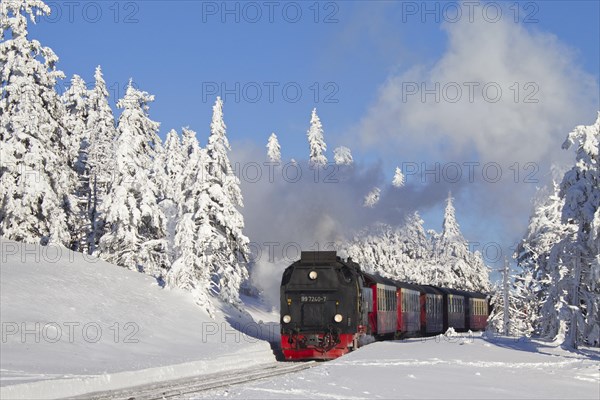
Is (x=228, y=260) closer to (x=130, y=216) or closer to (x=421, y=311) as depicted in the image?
(x=130, y=216)

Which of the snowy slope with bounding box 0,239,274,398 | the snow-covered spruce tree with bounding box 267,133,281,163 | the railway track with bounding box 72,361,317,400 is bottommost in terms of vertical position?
the railway track with bounding box 72,361,317,400

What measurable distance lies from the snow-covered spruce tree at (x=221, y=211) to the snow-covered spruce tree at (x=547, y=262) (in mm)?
17429

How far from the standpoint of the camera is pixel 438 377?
67.1 ft

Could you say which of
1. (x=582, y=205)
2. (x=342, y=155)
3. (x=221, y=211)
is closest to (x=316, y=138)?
(x=342, y=155)

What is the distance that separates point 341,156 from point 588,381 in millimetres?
62449

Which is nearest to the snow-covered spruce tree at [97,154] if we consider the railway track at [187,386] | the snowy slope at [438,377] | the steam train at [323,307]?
the steam train at [323,307]

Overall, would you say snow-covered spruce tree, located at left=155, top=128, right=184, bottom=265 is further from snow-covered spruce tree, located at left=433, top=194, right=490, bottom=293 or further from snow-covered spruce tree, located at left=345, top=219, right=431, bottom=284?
snow-covered spruce tree, located at left=433, top=194, right=490, bottom=293

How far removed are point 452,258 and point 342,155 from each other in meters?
16.1

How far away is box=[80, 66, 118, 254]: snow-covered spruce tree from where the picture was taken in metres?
52.1

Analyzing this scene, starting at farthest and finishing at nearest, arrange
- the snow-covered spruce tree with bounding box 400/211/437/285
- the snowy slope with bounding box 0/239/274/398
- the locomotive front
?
the snow-covered spruce tree with bounding box 400/211/437/285
the locomotive front
the snowy slope with bounding box 0/239/274/398

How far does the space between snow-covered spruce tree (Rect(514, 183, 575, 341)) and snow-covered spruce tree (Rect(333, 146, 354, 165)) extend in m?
23.6

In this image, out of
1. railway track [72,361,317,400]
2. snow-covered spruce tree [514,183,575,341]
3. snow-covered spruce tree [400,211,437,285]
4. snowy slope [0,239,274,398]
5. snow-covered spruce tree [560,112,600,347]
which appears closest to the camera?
railway track [72,361,317,400]

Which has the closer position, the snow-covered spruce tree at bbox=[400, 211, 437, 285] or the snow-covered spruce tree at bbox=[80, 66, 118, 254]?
the snow-covered spruce tree at bbox=[80, 66, 118, 254]

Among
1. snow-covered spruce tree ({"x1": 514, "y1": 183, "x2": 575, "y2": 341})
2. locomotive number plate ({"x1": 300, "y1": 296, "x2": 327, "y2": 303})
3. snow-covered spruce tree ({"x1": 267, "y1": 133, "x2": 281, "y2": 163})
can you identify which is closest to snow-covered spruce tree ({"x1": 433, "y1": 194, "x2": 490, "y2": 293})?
snow-covered spruce tree ({"x1": 514, "y1": 183, "x2": 575, "y2": 341})
